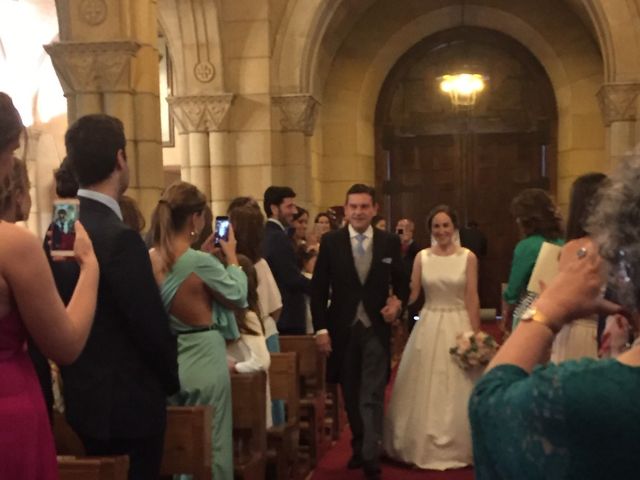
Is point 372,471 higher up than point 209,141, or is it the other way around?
point 209,141

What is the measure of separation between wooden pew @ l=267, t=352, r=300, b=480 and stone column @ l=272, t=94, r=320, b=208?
5.73 metres

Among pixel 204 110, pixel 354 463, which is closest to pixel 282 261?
pixel 354 463

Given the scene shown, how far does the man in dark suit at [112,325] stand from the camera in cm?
255

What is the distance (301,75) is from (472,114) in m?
4.07

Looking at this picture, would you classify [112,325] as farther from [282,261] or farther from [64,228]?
[282,261]

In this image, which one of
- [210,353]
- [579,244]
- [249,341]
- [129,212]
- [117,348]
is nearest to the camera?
[117,348]

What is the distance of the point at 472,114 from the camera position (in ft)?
43.9

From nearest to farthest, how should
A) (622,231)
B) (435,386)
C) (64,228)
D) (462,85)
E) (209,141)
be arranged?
(622,231)
(64,228)
(435,386)
(209,141)
(462,85)

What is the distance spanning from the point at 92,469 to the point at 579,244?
2.03 m

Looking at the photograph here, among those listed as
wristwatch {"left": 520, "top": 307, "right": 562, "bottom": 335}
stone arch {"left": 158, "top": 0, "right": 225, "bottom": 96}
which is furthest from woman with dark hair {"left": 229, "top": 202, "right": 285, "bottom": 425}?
stone arch {"left": 158, "top": 0, "right": 225, "bottom": 96}

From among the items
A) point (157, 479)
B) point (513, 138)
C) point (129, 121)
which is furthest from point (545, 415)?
point (513, 138)

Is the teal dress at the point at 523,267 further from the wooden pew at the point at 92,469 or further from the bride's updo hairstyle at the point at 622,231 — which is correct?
the bride's updo hairstyle at the point at 622,231

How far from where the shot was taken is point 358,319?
527 centimetres

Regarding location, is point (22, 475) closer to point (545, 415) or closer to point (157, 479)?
point (157, 479)
